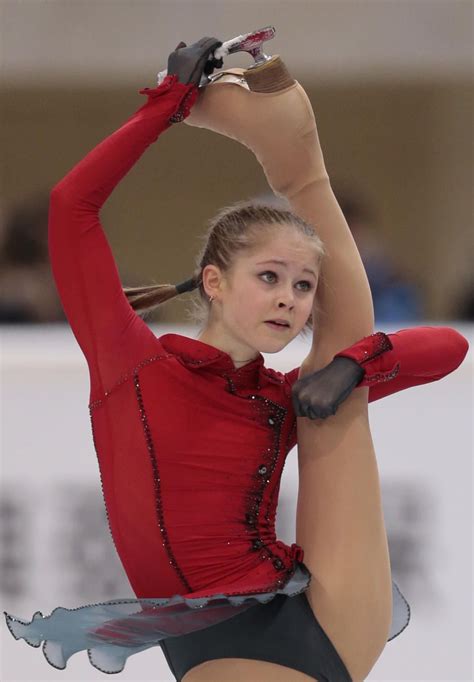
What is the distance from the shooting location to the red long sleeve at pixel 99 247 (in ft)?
4.75

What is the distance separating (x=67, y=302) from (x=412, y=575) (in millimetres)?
1193

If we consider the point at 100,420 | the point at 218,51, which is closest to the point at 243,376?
the point at 100,420

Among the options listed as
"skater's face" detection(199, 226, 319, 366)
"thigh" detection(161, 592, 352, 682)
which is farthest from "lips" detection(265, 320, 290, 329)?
"thigh" detection(161, 592, 352, 682)

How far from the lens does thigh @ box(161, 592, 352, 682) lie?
59.5 inches

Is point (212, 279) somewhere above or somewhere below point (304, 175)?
below

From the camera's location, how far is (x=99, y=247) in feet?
4.82

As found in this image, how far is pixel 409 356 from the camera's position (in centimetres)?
160

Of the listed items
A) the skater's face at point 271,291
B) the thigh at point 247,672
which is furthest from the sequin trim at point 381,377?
the thigh at point 247,672

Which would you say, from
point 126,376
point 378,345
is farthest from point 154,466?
point 378,345

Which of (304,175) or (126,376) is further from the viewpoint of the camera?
(304,175)

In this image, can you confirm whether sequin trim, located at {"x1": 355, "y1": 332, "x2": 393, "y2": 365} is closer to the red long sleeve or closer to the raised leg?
the raised leg

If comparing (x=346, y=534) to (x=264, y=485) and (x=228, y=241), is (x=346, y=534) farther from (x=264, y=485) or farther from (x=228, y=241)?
(x=228, y=241)

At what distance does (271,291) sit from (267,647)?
46cm

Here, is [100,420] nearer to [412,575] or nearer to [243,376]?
[243,376]
